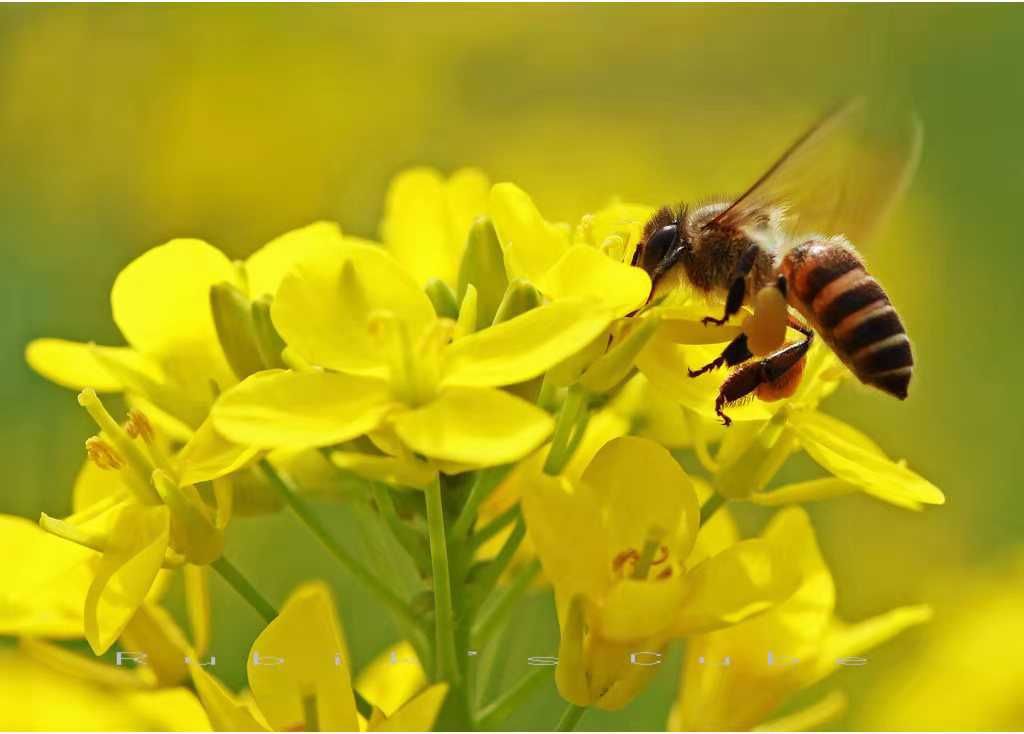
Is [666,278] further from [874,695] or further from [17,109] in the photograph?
[17,109]

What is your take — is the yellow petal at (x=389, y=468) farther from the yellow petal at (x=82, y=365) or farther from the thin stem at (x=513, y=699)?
the yellow petal at (x=82, y=365)

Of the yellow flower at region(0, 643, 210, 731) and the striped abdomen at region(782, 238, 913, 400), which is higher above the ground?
the striped abdomen at region(782, 238, 913, 400)

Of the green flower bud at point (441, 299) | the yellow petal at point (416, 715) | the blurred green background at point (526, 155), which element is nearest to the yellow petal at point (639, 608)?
the yellow petal at point (416, 715)

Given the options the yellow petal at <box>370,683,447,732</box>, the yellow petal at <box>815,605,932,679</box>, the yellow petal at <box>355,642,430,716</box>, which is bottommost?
the yellow petal at <box>355,642,430,716</box>

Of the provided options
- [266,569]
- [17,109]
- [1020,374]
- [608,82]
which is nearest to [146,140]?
[17,109]

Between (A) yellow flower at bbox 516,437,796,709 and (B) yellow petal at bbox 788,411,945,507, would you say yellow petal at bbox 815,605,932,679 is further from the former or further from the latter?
(A) yellow flower at bbox 516,437,796,709

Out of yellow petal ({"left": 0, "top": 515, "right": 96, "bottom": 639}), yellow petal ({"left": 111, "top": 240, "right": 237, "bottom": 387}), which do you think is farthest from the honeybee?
yellow petal ({"left": 0, "top": 515, "right": 96, "bottom": 639})

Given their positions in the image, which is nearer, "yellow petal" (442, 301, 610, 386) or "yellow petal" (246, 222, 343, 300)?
"yellow petal" (442, 301, 610, 386)

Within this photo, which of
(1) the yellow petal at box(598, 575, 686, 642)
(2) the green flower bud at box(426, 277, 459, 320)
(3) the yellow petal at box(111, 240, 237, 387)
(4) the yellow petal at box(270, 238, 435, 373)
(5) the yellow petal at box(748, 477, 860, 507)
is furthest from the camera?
(3) the yellow petal at box(111, 240, 237, 387)
